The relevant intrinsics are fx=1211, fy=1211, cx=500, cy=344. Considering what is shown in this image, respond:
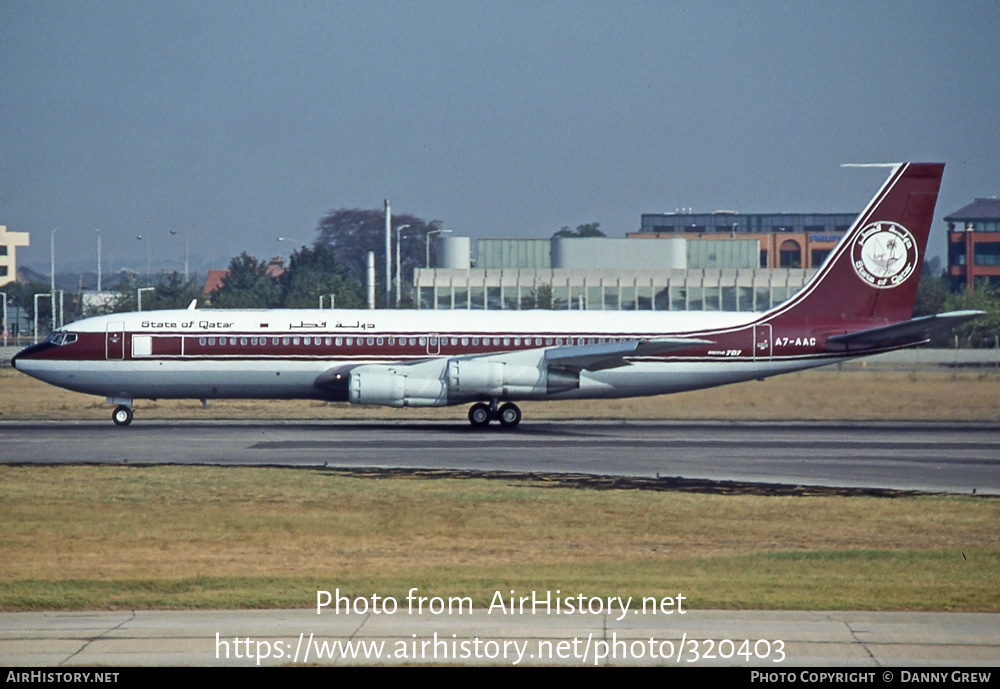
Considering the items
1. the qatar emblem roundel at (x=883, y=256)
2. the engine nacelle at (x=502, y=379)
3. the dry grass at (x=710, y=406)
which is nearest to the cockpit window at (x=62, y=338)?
the dry grass at (x=710, y=406)

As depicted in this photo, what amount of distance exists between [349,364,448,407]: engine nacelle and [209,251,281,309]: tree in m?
45.8

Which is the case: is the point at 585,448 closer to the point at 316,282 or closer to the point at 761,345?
the point at 761,345

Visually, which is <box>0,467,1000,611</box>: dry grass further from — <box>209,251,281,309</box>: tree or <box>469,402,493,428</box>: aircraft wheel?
<box>209,251,281,309</box>: tree

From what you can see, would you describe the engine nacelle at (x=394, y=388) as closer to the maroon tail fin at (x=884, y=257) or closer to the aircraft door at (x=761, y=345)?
the aircraft door at (x=761, y=345)

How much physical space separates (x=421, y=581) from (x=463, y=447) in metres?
18.4

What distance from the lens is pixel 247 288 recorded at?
383 ft

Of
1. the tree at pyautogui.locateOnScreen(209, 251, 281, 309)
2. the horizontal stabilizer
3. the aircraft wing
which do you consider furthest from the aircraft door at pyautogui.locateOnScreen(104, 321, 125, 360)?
the tree at pyautogui.locateOnScreen(209, 251, 281, 309)

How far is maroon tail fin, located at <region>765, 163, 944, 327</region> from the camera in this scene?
140 feet

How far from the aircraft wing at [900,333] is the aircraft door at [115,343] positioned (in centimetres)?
2404

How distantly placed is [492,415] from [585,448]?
8105 mm

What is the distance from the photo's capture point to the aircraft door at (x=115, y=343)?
133 ft

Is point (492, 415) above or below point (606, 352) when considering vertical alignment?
below

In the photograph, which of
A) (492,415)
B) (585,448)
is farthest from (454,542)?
(492,415)
